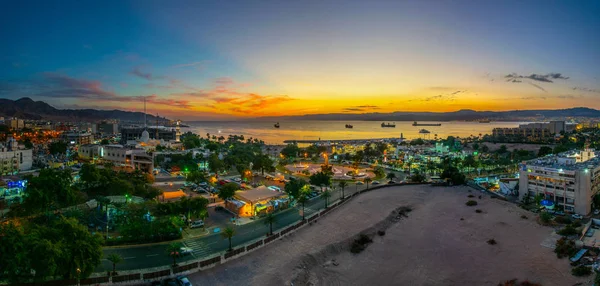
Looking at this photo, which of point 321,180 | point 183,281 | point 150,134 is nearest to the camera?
point 183,281

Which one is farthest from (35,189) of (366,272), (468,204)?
(468,204)

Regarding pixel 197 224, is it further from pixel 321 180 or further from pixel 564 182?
pixel 564 182

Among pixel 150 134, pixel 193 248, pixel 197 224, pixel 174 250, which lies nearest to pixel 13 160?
pixel 197 224

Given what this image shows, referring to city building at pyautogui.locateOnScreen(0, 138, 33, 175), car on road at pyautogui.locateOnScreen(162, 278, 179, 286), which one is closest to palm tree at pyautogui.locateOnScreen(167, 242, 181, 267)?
car on road at pyautogui.locateOnScreen(162, 278, 179, 286)

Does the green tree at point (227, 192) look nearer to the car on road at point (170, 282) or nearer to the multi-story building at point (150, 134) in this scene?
the car on road at point (170, 282)

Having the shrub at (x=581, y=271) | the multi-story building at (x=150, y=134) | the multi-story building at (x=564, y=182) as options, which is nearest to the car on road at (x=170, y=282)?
the shrub at (x=581, y=271)

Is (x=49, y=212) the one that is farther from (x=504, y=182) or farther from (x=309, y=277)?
(x=504, y=182)

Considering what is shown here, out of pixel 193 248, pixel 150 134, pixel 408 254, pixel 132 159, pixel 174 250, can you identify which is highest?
pixel 150 134
